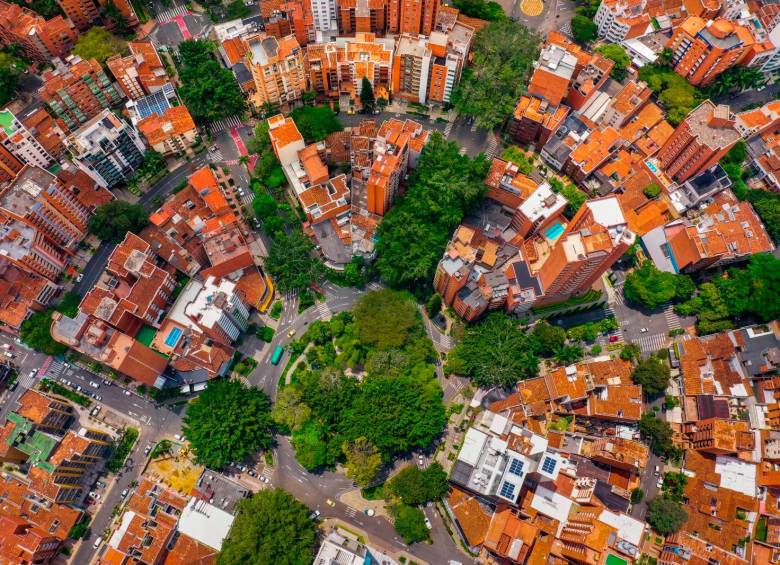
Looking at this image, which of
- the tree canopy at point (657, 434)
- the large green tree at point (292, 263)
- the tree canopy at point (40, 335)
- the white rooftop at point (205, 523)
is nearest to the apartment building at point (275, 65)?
the large green tree at point (292, 263)

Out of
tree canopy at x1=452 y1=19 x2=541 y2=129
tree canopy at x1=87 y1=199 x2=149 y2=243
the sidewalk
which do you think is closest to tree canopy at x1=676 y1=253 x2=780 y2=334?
tree canopy at x1=452 y1=19 x2=541 y2=129

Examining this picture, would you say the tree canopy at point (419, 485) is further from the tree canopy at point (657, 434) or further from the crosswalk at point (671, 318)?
the crosswalk at point (671, 318)

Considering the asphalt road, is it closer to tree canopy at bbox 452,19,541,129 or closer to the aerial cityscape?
the aerial cityscape

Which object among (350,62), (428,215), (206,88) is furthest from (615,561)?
(206,88)

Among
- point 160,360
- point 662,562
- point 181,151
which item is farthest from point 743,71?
point 160,360

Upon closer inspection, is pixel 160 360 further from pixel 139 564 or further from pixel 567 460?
pixel 567 460
